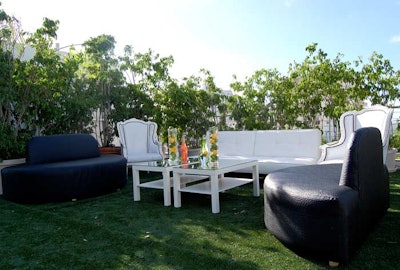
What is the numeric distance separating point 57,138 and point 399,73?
574cm

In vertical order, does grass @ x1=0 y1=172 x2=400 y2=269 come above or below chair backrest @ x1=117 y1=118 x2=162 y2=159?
below

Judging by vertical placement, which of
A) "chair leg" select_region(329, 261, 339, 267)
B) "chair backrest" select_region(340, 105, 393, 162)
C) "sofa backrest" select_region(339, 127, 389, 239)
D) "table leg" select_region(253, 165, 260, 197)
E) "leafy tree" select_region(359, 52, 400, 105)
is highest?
"leafy tree" select_region(359, 52, 400, 105)

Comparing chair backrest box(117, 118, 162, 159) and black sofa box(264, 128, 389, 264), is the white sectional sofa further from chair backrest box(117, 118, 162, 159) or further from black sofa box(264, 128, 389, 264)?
black sofa box(264, 128, 389, 264)

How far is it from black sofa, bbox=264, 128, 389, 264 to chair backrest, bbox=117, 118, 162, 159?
4115 mm

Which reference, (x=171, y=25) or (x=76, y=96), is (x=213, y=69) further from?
(x=76, y=96)

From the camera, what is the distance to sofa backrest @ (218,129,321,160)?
16.6 ft

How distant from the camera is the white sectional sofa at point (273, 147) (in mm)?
4840

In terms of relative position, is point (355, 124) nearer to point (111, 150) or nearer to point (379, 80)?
point (379, 80)

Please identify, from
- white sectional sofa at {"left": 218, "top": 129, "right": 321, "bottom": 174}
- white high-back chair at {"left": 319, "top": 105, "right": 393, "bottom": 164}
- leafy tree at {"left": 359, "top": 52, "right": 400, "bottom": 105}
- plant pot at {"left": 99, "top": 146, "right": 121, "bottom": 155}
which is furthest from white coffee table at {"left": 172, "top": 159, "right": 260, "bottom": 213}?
plant pot at {"left": 99, "top": 146, "right": 121, "bottom": 155}

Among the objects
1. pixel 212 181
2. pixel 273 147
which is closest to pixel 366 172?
pixel 212 181

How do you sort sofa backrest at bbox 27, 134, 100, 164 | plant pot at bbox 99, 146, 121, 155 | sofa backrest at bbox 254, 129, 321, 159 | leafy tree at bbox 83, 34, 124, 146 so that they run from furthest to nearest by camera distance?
leafy tree at bbox 83, 34, 124, 146 < plant pot at bbox 99, 146, 121, 155 < sofa backrest at bbox 254, 129, 321, 159 < sofa backrest at bbox 27, 134, 100, 164

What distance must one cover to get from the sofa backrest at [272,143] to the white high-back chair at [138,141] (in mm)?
1358

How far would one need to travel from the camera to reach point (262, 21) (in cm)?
614

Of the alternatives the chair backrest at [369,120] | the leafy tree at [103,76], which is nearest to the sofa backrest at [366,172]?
the chair backrest at [369,120]
